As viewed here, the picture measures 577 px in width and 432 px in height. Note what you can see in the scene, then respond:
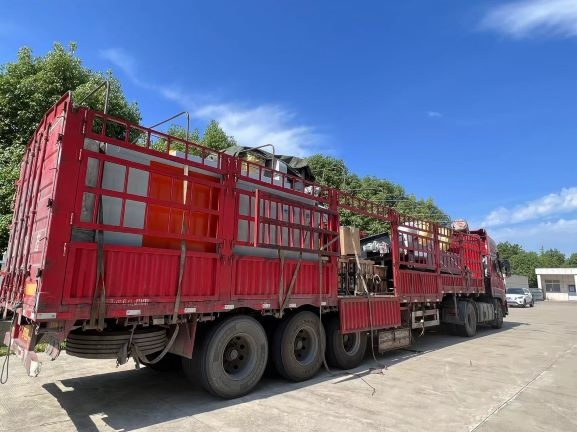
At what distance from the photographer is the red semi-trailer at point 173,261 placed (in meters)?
4.38

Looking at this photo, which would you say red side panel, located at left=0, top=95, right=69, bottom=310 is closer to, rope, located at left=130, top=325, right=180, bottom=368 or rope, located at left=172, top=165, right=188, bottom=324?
rope, located at left=130, top=325, right=180, bottom=368

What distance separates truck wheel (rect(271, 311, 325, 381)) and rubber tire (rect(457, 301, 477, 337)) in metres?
7.17

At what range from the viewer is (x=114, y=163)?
4.85 m

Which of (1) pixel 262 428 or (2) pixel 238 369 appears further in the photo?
(2) pixel 238 369

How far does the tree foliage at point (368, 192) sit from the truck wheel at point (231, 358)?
17.6 meters

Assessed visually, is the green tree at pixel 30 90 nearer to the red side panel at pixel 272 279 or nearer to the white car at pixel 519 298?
the red side panel at pixel 272 279

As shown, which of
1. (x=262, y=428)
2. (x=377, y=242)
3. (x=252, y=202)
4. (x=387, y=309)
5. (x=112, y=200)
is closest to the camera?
(x=262, y=428)

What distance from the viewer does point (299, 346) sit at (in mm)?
6887

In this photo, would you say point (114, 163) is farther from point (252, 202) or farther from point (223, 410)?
point (223, 410)

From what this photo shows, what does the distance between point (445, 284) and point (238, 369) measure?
303 inches

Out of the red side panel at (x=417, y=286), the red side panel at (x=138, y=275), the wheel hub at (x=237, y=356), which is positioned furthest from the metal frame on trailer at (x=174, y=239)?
the red side panel at (x=417, y=286)

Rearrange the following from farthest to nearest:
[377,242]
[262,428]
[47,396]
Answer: [377,242]
[47,396]
[262,428]

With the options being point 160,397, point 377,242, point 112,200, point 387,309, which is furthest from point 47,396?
point 377,242

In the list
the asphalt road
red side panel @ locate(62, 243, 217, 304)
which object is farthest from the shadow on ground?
red side panel @ locate(62, 243, 217, 304)
